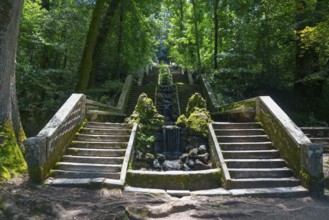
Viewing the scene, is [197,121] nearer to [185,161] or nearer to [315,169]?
[185,161]

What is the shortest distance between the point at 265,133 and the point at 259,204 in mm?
3547

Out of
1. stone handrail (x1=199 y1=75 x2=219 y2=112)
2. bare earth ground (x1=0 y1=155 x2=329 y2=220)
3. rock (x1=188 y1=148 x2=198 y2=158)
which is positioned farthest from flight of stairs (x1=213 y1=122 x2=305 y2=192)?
stone handrail (x1=199 y1=75 x2=219 y2=112)

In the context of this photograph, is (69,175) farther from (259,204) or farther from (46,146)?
(259,204)

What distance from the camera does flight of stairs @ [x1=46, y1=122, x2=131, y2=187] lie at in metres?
7.29

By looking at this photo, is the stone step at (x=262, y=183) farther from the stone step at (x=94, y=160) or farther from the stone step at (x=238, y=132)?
the stone step at (x=94, y=160)

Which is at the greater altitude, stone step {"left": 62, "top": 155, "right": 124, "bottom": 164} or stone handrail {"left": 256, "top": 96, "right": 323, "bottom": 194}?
stone handrail {"left": 256, "top": 96, "right": 323, "bottom": 194}

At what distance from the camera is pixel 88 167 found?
766cm

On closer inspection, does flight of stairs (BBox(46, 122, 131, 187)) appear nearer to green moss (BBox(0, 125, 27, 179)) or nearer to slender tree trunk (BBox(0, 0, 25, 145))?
green moss (BBox(0, 125, 27, 179))

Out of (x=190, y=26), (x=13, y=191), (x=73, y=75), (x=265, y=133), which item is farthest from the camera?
(x=190, y=26)

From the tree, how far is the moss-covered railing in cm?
628

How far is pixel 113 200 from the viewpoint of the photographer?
6082 millimetres

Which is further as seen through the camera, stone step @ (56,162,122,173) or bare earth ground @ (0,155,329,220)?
stone step @ (56,162,122,173)

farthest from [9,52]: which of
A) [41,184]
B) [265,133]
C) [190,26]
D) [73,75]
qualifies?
[190,26]

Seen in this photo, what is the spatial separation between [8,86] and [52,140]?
164 cm
